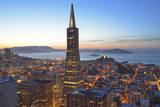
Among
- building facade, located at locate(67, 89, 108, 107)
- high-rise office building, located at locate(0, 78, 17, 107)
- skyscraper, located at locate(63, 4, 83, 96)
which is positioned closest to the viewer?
high-rise office building, located at locate(0, 78, 17, 107)

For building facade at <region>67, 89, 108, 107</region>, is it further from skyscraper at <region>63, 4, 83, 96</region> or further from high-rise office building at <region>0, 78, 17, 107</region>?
skyscraper at <region>63, 4, 83, 96</region>

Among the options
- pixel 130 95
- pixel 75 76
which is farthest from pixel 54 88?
pixel 130 95

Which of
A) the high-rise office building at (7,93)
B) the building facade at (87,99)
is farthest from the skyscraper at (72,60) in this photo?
the high-rise office building at (7,93)

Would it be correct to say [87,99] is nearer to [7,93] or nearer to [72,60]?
[7,93]

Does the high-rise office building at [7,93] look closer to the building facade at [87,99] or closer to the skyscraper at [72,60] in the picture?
the building facade at [87,99]

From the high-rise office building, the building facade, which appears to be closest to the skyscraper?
the building facade

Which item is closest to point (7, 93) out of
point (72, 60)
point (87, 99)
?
point (87, 99)
